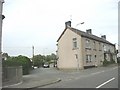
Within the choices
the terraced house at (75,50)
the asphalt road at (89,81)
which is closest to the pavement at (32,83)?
the asphalt road at (89,81)

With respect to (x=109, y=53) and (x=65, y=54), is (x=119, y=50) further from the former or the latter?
(x=65, y=54)

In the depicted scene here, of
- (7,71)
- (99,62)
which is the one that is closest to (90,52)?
(99,62)

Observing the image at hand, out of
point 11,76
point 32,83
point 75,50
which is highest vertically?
point 75,50

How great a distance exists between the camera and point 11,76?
24266mm

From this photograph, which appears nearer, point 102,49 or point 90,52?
point 90,52

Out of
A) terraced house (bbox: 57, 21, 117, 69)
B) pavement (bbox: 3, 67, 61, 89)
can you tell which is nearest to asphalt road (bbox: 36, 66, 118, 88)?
pavement (bbox: 3, 67, 61, 89)

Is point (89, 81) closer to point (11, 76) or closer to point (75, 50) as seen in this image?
point (11, 76)

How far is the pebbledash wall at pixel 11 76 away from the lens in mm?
23047

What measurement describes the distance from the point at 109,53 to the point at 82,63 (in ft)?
83.5

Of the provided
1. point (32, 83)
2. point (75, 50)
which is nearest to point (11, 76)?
point (32, 83)

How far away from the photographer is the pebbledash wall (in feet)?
75.6

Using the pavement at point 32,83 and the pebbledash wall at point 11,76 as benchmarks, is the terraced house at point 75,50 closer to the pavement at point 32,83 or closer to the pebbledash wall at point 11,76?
the pavement at point 32,83

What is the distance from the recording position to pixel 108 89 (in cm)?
1811

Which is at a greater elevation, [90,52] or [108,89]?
[90,52]
